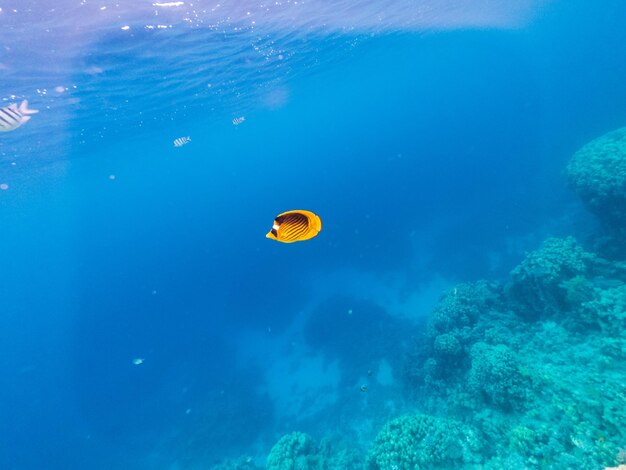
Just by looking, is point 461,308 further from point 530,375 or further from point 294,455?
point 294,455

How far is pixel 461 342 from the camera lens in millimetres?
9438

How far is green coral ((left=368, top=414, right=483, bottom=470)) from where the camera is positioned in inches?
224

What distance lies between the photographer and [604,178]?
36.2ft

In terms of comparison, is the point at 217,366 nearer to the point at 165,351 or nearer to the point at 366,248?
the point at 165,351

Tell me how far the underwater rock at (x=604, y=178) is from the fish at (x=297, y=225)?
13.0 m

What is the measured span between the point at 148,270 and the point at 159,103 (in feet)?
151

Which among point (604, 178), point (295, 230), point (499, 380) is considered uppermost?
point (295, 230)

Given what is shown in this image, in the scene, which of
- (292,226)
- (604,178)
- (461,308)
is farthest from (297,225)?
(604,178)

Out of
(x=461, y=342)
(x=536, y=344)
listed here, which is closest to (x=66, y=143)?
(x=461, y=342)

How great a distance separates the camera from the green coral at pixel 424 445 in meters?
5.68

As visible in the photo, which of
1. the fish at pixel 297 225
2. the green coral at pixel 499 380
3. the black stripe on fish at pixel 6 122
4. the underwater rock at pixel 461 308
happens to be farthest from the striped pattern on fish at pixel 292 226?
the underwater rock at pixel 461 308

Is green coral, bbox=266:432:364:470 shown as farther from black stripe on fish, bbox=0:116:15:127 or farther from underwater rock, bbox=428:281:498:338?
black stripe on fish, bbox=0:116:15:127

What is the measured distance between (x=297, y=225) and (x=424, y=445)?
574cm

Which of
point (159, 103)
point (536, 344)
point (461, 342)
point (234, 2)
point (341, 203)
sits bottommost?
point (341, 203)
